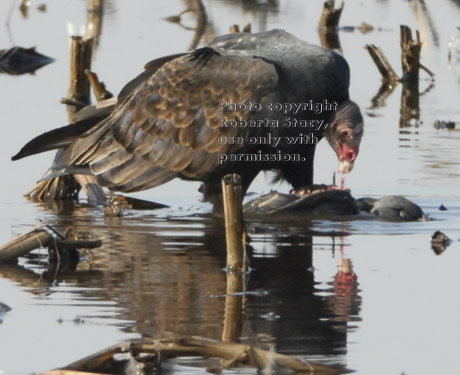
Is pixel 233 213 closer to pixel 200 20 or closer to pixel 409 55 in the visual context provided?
pixel 409 55

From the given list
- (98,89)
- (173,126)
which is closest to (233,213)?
(173,126)

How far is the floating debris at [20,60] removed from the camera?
17188 millimetres

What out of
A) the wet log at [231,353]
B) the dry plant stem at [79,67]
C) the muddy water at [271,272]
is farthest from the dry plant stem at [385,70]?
the wet log at [231,353]

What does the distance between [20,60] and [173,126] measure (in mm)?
7363

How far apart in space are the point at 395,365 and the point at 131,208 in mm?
4461

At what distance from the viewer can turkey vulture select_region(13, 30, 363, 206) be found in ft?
32.8

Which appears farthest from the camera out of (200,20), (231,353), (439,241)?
(200,20)

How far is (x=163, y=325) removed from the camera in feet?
23.4

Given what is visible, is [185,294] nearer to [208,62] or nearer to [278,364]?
[278,364]

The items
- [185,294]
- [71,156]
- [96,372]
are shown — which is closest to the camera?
[96,372]

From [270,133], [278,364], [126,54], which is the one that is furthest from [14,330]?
[126,54]

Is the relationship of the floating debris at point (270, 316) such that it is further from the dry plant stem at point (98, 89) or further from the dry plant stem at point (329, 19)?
the dry plant stem at point (329, 19)

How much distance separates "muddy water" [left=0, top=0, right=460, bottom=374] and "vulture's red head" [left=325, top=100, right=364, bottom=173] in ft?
1.83

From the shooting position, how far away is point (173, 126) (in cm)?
1046
